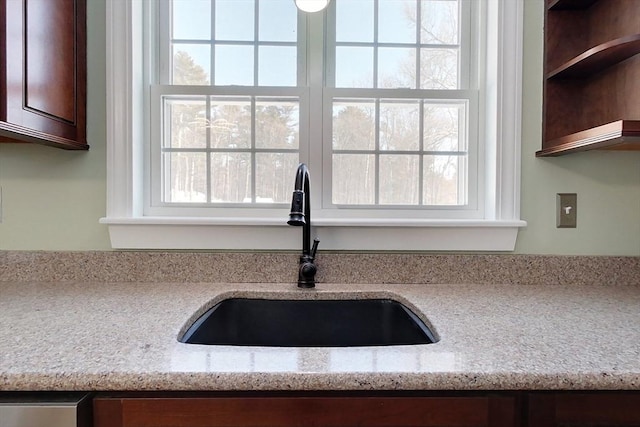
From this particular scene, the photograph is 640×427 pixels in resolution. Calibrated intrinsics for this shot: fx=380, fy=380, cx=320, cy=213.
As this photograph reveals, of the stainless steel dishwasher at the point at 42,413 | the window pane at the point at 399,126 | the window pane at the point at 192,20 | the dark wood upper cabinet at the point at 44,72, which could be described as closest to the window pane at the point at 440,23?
the window pane at the point at 399,126

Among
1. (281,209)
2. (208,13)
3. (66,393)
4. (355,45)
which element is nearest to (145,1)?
(208,13)

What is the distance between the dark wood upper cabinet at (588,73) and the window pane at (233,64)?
1020 mm

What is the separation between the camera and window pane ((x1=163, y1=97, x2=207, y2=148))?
138 cm

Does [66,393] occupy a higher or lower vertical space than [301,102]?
lower

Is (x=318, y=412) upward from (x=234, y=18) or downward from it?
downward

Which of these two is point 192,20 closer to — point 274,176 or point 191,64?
point 191,64

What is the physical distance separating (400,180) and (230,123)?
65 cm

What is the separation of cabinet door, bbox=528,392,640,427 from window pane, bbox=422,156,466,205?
83 cm

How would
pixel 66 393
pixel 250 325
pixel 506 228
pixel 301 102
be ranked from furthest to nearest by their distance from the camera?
pixel 301 102, pixel 506 228, pixel 250 325, pixel 66 393

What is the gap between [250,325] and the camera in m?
1.15

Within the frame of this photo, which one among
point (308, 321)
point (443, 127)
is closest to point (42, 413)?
point (308, 321)

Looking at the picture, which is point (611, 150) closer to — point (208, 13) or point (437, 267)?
point (437, 267)

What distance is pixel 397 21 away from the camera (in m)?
1.40

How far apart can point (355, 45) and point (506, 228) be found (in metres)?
0.83
